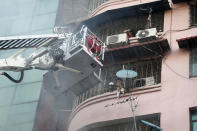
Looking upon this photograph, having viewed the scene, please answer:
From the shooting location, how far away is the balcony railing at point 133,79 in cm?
2052

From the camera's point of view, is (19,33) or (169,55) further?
(19,33)

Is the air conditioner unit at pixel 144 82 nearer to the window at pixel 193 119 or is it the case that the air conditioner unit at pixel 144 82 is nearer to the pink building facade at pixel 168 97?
the pink building facade at pixel 168 97

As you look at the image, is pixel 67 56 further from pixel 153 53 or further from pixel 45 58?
pixel 153 53

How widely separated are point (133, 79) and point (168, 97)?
2.12m

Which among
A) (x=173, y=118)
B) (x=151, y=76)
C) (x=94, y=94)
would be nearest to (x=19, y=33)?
(x=94, y=94)

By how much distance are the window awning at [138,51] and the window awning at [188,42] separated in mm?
605

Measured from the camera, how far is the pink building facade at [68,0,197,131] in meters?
18.5

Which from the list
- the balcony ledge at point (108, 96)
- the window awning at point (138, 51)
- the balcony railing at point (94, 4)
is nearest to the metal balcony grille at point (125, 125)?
the balcony ledge at point (108, 96)

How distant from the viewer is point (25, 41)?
58.6ft

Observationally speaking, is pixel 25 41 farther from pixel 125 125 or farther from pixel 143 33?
pixel 143 33

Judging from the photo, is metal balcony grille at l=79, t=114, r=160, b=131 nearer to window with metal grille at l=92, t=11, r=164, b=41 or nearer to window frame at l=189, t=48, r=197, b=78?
window frame at l=189, t=48, r=197, b=78

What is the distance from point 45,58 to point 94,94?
3.84 metres

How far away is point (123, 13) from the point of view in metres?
23.1

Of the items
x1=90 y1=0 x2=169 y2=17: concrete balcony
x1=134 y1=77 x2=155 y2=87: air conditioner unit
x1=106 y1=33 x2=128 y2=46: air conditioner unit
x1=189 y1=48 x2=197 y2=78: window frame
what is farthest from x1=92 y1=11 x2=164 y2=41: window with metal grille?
x1=134 y1=77 x2=155 y2=87: air conditioner unit
